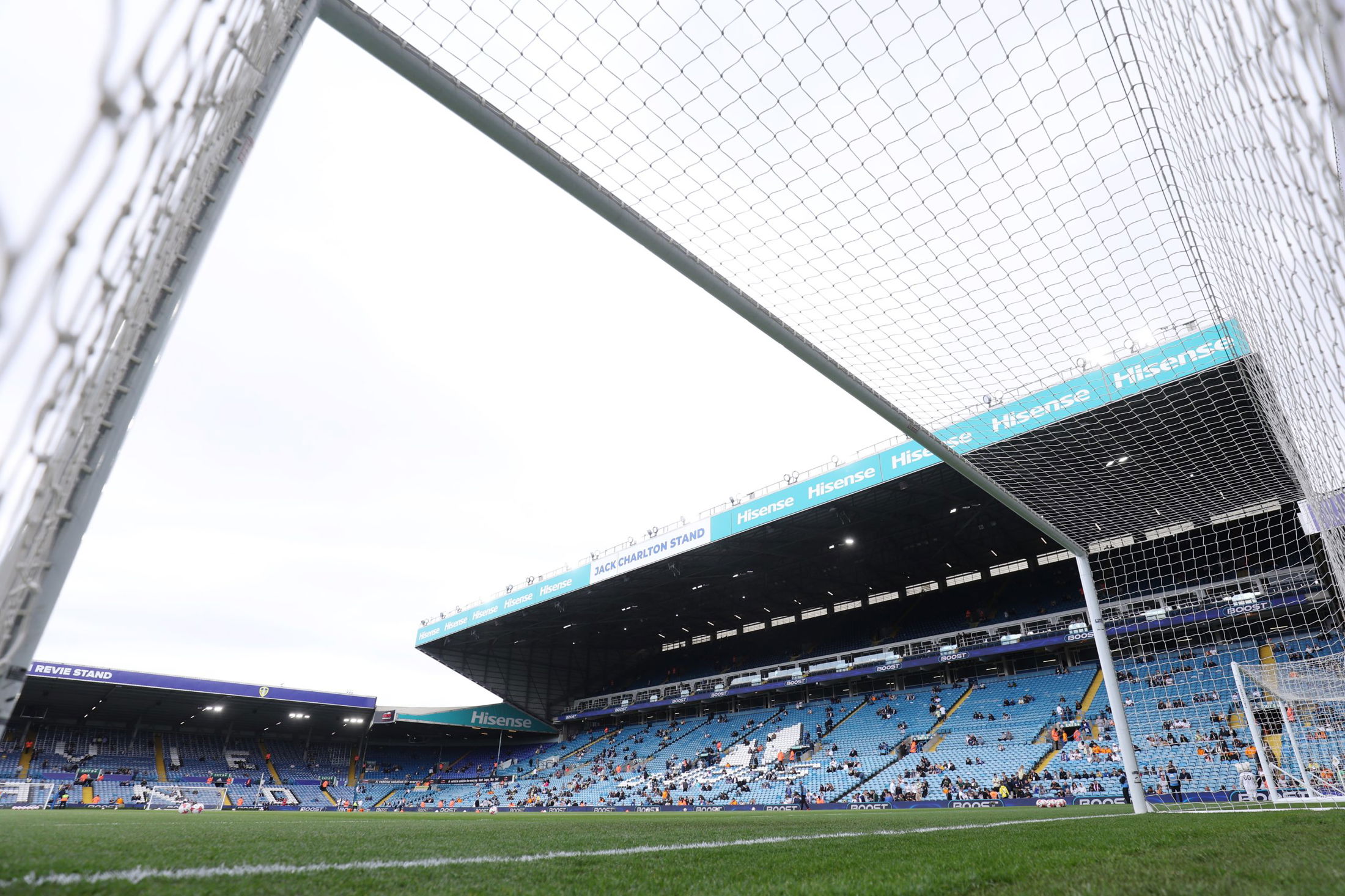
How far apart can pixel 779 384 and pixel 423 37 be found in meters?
7.31

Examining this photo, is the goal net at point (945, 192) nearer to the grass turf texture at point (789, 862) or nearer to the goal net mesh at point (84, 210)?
the goal net mesh at point (84, 210)

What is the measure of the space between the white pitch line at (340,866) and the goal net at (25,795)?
29654 mm

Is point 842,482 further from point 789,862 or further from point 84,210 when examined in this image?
point 84,210

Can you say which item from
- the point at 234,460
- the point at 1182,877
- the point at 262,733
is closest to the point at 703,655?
the point at 262,733

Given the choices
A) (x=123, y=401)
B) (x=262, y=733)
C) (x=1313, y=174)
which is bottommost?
(x=262, y=733)

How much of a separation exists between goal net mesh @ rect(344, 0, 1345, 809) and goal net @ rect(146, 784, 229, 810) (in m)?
33.5

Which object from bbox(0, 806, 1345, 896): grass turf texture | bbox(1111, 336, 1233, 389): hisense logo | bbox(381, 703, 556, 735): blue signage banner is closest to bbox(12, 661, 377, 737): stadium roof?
bbox(381, 703, 556, 735): blue signage banner

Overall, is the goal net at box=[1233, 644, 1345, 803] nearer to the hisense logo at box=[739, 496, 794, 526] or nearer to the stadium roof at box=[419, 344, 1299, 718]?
the stadium roof at box=[419, 344, 1299, 718]

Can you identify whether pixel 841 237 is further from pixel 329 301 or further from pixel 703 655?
pixel 703 655

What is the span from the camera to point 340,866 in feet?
10.2

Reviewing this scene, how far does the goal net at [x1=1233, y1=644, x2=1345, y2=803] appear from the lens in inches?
376

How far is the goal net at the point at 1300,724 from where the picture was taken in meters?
9.55

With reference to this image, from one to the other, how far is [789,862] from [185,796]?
1388 inches

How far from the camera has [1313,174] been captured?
7.13ft
